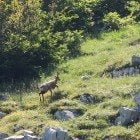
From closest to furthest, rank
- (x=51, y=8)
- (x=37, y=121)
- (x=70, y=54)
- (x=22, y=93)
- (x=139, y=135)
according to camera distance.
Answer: (x=139, y=135), (x=37, y=121), (x=22, y=93), (x=70, y=54), (x=51, y=8)

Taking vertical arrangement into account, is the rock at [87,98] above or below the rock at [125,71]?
below

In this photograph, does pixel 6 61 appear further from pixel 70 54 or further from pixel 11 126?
pixel 11 126

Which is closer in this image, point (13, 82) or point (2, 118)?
point (2, 118)

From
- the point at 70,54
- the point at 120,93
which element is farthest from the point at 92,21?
the point at 120,93

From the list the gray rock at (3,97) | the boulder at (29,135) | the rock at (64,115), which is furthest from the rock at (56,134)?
the gray rock at (3,97)

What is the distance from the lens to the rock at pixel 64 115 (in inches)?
957

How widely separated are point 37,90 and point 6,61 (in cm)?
310

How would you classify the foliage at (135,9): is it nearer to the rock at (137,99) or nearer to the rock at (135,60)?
the rock at (135,60)

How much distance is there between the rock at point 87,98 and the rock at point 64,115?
130 centimetres

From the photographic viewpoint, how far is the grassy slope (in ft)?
75.9

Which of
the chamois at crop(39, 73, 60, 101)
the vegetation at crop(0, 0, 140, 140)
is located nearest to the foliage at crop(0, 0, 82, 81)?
the vegetation at crop(0, 0, 140, 140)

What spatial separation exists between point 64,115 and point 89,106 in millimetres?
1260

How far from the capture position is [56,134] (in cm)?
2200

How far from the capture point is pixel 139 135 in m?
→ 21.8
